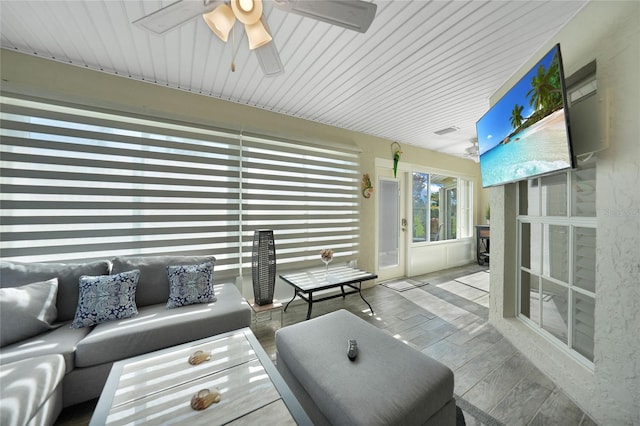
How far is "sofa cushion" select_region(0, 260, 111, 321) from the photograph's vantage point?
5.69ft

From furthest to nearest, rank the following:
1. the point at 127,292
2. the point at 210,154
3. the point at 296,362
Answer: the point at 210,154, the point at 127,292, the point at 296,362

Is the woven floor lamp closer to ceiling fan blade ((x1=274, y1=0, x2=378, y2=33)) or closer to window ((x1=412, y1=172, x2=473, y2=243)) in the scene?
ceiling fan blade ((x1=274, y1=0, x2=378, y2=33))

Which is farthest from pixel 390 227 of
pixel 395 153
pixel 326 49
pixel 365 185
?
pixel 326 49

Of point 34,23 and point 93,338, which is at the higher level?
point 34,23

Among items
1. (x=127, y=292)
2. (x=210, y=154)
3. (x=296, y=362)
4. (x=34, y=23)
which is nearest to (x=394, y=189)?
(x=210, y=154)

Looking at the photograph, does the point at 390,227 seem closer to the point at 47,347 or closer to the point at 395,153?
the point at 395,153

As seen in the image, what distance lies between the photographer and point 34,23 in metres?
1.69

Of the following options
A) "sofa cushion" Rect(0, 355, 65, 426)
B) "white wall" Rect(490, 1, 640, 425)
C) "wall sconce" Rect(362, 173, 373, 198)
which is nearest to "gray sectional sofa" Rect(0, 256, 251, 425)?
"sofa cushion" Rect(0, 355, 65, 426)

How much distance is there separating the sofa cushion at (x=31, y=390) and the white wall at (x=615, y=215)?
9.77 ft

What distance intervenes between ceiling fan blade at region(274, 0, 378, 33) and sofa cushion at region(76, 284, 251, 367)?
2194 millimetres

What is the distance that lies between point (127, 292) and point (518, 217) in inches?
148

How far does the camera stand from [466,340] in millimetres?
2314

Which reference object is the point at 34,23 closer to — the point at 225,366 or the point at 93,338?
the point at 93,338

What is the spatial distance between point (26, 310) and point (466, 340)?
360 centimetres
